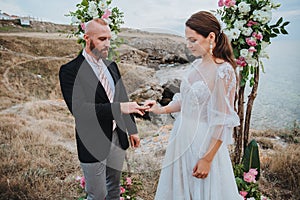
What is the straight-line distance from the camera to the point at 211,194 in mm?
1392

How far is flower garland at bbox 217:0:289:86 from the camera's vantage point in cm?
178

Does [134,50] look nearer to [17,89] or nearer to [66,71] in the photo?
[66,71]

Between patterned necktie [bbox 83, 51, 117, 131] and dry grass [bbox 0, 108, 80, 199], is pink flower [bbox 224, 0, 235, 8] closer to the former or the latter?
patterned necktie [bbox 83, 51, 117, 131]

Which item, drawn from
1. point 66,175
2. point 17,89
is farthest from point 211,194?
point 17,89

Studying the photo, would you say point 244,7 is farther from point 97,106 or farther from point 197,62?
point 97,106

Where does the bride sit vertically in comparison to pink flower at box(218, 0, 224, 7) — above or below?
below

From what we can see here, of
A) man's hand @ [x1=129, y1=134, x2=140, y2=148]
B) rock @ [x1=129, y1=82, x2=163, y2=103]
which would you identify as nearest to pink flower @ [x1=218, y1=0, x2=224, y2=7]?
rock @ [x1=129, y1=82, x2=163, y2=103]

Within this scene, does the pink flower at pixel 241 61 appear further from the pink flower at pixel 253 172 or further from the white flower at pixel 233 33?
the pink flower at pixel 253 172

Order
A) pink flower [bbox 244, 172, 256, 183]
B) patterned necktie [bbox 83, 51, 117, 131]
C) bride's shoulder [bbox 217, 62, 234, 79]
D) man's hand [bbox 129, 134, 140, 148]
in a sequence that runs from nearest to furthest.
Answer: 1. bride's shoulder [bbox 217, 62, 234, 79]
2. patterned necktie [bbox 83, 51, 117, 131]
3. man's hand [bbox 129, 134, 140, 148]
4. pink flower [bbox 244, 172, 256, 183]

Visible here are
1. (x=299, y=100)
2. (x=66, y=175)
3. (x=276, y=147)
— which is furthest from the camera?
(x=299, y=100)

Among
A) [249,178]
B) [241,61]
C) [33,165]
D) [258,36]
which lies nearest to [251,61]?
[241,61]

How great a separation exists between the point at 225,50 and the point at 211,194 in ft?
2.49

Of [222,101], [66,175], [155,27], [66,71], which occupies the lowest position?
[66,175]

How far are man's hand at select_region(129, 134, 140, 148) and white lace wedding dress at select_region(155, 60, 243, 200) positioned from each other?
0.96 ft
